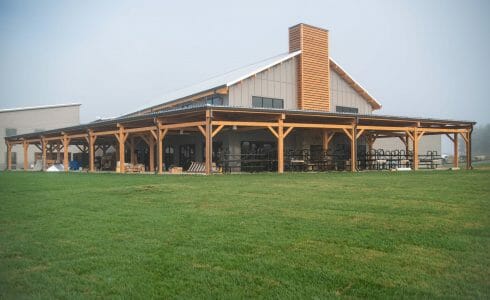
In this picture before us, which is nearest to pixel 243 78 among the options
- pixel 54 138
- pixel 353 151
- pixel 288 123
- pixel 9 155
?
pixel 288 123

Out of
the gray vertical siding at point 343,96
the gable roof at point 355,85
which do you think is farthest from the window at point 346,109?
the gable roof at point 355,85

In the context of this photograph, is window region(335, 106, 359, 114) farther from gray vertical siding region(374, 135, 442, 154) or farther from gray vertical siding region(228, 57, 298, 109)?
gray vertical siding region(228, 57, 298, 109)

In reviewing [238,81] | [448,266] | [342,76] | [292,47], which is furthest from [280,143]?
[448,266]

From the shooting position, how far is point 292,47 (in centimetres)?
2792

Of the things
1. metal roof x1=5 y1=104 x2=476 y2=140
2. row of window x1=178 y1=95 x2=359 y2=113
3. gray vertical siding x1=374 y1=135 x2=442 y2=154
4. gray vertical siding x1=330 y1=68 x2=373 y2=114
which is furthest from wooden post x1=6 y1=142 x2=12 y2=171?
gray vertical siding x1=374 y1=135 x2=442 y2=154

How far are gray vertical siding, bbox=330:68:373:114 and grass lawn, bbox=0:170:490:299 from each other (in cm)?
2164

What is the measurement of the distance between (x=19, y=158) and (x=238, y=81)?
2694 centimetres

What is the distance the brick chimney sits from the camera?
2717cm

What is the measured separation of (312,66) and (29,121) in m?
28.6

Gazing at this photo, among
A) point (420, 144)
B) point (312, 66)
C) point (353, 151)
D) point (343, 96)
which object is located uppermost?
point (312, 66)

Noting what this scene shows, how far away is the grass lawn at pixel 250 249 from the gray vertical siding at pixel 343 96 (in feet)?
71.0

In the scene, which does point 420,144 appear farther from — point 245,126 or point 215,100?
point 215,100

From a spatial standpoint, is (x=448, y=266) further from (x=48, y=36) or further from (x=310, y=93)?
(x=310, y=93)

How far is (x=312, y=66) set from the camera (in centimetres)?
2772
